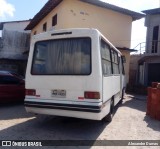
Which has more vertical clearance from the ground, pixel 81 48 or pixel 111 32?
pixel 111 32

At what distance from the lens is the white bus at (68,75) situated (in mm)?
5664

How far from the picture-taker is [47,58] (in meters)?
6.41

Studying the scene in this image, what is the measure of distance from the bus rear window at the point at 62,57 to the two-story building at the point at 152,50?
13960 millimetres

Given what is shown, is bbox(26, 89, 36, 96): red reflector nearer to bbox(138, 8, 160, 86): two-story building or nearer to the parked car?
the parked car

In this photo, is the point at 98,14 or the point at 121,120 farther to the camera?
the point at 98,14

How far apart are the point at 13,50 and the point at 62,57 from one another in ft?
71.5

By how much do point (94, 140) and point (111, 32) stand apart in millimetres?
13086

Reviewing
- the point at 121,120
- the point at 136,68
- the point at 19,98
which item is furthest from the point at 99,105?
the point at 136,68

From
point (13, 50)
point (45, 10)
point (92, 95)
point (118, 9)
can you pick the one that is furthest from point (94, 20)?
point (13, 50)

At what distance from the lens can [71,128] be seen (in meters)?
6.70

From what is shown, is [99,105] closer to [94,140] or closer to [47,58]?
[94,140]

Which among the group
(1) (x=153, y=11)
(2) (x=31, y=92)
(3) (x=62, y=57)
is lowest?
(2) (x=31, y=92)

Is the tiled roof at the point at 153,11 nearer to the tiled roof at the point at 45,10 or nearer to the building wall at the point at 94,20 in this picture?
the building wall at the point at 94,20

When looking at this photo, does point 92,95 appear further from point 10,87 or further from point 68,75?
point 10,87
